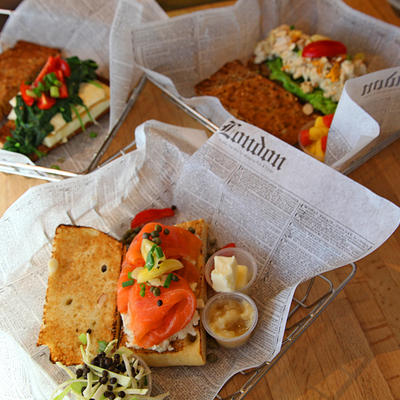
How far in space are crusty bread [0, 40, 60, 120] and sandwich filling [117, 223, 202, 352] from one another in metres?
2.05

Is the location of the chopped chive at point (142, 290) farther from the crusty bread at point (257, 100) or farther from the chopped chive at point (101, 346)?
the crusty bread at point (257, 100)

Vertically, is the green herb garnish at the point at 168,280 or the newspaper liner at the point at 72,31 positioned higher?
the newspaper liner at the point at 72,31

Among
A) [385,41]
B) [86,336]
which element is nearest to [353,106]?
[385,41]

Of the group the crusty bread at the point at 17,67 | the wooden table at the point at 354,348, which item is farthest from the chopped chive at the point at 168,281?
the crusty bread at the point at 17,67

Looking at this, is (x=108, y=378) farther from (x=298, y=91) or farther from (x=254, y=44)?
(x=254, y=44)

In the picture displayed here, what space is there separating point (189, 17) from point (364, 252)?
78.9 inches

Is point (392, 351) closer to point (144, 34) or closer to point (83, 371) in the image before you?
point (83, 371)

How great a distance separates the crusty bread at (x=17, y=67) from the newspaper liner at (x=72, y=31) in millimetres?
139

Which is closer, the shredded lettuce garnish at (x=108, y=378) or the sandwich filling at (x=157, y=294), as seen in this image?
the shredded lettuce garnish at (x=108, y=378)

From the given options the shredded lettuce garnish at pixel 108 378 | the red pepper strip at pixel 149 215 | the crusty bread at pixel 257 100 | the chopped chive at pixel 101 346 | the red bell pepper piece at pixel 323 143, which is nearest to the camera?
the shredded lettuce garnish at pixel 108 378

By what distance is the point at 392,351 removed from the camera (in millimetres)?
2258

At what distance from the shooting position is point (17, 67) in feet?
12.0

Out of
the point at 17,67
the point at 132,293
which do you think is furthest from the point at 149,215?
the point at 17,67

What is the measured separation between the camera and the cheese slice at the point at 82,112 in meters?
3.34
